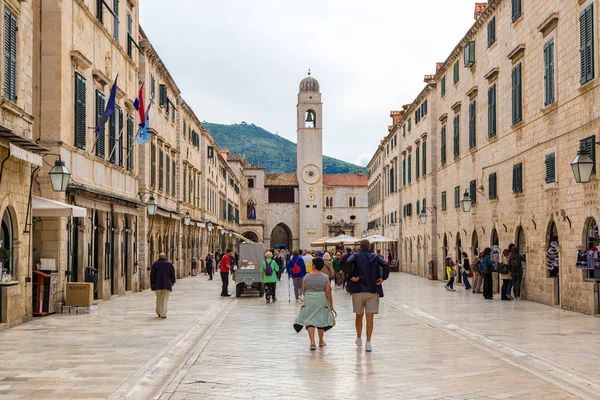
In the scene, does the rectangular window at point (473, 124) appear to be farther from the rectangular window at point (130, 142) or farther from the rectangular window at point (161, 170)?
the rectangular window at point (161, 170)

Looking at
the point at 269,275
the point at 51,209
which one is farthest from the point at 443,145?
the point at 51,209

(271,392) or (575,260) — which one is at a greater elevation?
(575,260)

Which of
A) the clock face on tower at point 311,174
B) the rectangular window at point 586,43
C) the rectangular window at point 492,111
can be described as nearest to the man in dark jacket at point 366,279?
the rectangular window at point 586,43

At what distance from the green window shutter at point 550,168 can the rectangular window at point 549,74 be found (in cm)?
150

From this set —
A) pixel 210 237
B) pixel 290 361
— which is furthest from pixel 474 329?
pixel 210 237

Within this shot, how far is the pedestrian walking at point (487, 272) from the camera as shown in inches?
971

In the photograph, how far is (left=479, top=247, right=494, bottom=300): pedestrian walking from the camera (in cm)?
2467

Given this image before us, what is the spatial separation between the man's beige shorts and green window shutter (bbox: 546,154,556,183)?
34.0 ft

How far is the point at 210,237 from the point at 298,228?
37.1 meters

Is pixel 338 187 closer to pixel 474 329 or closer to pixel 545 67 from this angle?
pixel 545 67

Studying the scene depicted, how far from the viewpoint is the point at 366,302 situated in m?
12.6

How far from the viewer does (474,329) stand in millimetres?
15336

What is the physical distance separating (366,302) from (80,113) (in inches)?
464

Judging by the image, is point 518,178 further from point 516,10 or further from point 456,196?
point 456,196
